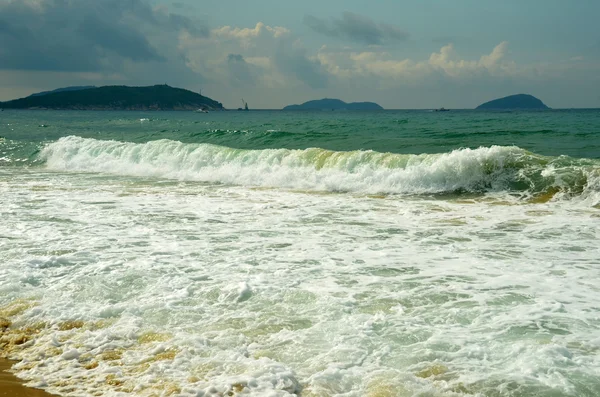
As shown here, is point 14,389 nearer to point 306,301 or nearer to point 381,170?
point 306,301

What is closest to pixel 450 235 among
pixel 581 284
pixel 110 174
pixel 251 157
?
pixel 581 284

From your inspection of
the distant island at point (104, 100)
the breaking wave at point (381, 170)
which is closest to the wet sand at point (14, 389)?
the breaking wave at point (381, 170)

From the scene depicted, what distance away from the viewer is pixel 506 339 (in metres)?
4.88

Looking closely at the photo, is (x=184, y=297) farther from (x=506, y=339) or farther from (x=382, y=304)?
(x=506, y=339)

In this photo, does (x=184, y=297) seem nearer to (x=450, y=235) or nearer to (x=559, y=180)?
(x=450, y=235)

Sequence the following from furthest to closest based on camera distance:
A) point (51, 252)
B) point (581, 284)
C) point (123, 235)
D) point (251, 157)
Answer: point (251, 157), point (123, 235), point (51, 252), point (581, 284)

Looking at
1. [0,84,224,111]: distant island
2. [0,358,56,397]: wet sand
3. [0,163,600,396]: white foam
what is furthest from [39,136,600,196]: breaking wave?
[0,84,224,111]: distant island

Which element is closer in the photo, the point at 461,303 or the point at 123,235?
the point at 461,303

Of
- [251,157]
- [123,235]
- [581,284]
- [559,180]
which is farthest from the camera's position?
[251,157]

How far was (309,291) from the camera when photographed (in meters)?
6.23

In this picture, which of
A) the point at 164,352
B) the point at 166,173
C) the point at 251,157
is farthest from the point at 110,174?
the point at 164,352

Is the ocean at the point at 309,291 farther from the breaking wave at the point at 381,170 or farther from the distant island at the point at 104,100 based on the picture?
the distant island at the point at 104,100

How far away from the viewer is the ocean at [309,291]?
429 centimetres

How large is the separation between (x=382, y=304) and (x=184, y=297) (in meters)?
2.21
